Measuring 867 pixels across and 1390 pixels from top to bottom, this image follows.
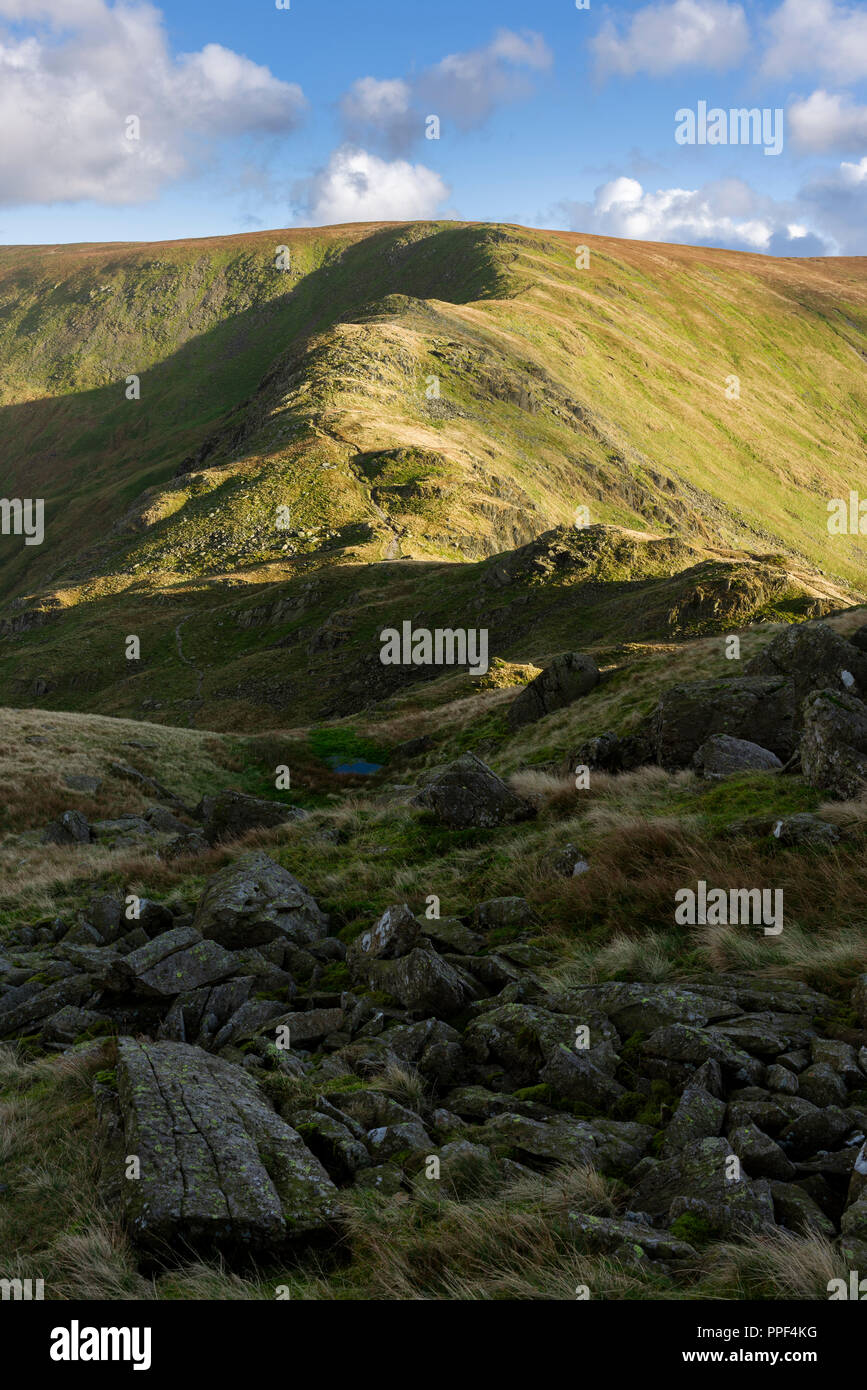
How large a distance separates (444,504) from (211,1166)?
92.4m

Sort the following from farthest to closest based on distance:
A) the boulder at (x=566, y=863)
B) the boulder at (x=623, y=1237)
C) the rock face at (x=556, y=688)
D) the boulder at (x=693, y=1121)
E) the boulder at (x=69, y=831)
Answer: the rock face at (x=556, y=688)
the boulder at (x=69, y=831)
the boulder at (x=566, y=863)
the boulder at (x=693, y=1121)
the boulder at (x=623, y=1237)

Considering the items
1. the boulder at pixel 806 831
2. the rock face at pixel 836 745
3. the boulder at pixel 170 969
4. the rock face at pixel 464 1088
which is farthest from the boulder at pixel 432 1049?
the rock face at pixel 836 745

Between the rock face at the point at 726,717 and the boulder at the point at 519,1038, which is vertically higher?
the rock face at the point at 726,717

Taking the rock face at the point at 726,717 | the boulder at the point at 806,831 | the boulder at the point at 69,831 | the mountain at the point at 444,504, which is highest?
the mountain at the point at 444,504

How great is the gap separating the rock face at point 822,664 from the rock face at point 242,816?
13.4 m

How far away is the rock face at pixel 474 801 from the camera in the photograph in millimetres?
17219

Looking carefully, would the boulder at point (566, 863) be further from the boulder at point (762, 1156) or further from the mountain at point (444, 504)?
the mountain at point (444, 504)

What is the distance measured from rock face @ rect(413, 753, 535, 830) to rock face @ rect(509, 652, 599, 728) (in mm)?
15071

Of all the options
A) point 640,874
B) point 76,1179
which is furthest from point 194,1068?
point 640,874

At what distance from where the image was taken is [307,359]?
5059 inches

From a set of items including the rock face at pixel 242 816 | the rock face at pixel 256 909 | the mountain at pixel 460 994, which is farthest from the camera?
the rock face at pixel 242 816

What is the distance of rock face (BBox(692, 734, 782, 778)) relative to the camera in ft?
50.4

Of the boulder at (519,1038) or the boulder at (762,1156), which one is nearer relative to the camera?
the boulder at (762,1156)
